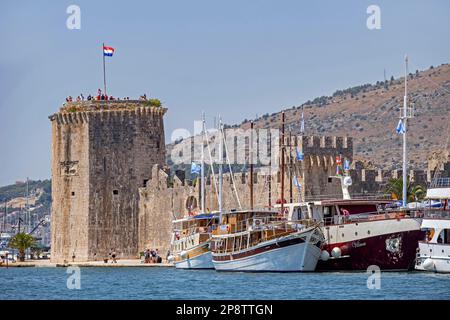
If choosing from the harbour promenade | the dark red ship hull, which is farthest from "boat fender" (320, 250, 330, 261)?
the harbour promenade

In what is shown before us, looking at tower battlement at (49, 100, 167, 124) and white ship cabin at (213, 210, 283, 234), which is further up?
tower battlement at (49, 100, 167, 124)

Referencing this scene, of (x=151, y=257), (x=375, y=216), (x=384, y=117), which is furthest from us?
(x=384, y=117)

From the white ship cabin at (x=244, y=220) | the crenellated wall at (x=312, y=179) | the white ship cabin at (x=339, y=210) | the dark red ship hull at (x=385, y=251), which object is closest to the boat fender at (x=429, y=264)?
the dark red ship hull at (x=385, y=251)

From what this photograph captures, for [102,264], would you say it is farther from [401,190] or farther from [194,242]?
[401,190]

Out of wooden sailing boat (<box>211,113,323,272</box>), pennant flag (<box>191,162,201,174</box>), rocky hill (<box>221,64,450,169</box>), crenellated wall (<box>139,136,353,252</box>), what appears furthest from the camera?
rocky hill (<box>221,64,450,169</box>)

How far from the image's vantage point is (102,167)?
186 ft

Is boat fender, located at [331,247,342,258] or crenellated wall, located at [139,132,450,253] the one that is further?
crenellated wall, located at [139,132,450,253]

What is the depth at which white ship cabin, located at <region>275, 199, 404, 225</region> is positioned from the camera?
42656 mm

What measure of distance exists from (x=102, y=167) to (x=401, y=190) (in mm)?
13033

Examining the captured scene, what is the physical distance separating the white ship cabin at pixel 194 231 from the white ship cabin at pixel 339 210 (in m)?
5.93

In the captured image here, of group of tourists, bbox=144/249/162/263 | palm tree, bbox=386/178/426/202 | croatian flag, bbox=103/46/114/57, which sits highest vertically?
croatian flag, bbox=103/46/114/57

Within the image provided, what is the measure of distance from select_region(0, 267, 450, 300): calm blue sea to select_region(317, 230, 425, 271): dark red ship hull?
0.94 metres

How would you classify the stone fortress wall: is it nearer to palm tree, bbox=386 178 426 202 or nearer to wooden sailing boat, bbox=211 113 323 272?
palm tree, bbox=386 178 426 202

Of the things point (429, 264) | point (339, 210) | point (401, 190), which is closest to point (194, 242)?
point (401, 190)
